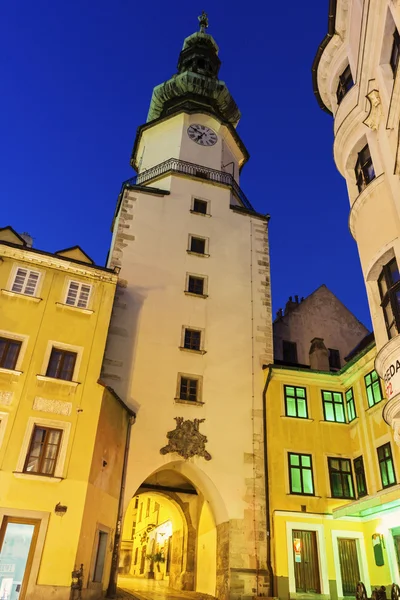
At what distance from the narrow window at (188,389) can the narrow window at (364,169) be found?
11.3 m

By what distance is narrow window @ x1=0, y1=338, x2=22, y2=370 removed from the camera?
16.6m

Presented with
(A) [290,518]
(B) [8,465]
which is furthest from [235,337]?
(B) [8,465]

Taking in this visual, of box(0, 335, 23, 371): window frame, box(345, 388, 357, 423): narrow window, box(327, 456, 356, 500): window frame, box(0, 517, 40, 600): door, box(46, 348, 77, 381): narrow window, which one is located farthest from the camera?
box(345, 388, 357, 423): narrow window

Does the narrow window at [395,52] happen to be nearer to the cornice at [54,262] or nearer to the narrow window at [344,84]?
the narrow window at [344,84]

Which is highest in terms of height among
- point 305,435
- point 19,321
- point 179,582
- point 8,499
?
point 19,321

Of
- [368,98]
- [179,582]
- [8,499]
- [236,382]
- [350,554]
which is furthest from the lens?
[179,582]

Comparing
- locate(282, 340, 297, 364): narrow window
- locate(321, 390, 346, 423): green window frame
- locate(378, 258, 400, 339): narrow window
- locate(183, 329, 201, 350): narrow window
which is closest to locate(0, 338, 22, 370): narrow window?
locate(183, 329, 201, 350): narrow window

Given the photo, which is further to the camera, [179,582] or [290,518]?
[179,582]

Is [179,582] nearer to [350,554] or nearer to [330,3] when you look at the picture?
[350,554]

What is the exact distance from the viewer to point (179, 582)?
2388cm

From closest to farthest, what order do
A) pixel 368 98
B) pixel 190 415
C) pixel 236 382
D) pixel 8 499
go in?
pixel 368 98 → pixel 8 499 → pixel 190 415 → pixel 236 382

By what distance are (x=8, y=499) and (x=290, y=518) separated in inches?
434

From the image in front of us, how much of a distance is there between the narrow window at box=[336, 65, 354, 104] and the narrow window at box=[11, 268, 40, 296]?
12962 millimetres

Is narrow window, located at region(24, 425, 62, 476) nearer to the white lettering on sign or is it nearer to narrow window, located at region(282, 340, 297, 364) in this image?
the white lettering on sign
